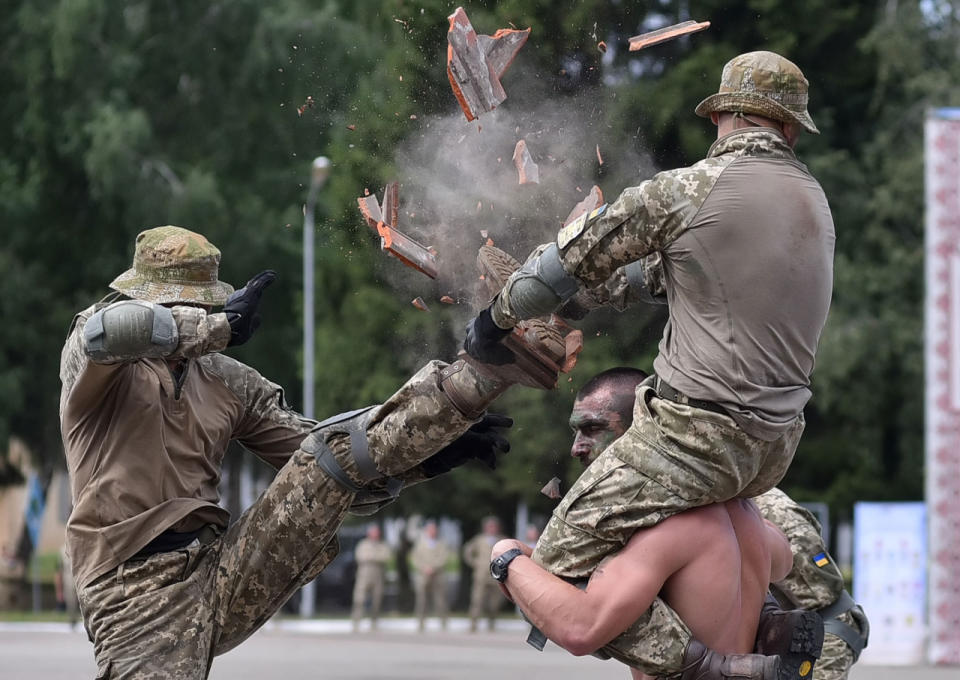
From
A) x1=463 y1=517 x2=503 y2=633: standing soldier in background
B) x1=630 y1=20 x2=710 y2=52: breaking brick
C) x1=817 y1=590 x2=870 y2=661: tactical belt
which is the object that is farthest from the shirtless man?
x1=463 y1=517 x2=503 y2=633: standing soldier in background

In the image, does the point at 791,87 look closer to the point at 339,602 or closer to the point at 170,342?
the point at 170,342

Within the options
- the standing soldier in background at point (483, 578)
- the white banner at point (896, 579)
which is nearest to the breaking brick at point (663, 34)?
the white banner at point (896, 579)

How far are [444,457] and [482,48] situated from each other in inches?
57.1

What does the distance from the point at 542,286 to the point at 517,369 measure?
0.50m

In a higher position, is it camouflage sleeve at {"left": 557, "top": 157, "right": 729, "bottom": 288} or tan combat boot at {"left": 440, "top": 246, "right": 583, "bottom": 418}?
camouflage sleeve at {"left": 557, "top": 157, "right": 729, "bottom": 288}

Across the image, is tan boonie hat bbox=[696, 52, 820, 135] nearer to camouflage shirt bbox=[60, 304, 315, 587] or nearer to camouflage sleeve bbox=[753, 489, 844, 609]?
camouflage shirt bbox=[60, 304, 315, 587]

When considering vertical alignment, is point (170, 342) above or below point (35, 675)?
above

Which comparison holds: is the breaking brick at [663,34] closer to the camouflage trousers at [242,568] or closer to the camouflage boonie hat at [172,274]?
the camouflage trousers at [242,568]

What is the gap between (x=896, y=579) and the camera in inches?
716

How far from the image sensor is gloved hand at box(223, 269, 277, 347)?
17.8 ft

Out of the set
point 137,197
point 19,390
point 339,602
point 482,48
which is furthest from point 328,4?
point 482,48

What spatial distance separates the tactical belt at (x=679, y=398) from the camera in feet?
15.0

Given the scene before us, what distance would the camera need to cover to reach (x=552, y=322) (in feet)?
17.7

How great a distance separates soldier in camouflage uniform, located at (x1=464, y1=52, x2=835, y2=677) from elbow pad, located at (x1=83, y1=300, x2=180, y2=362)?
112cm
